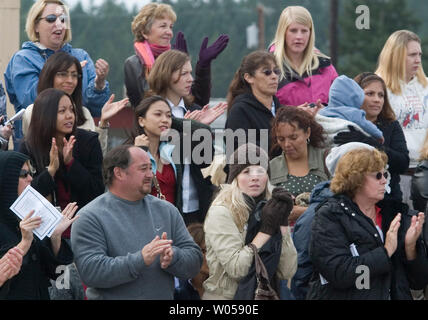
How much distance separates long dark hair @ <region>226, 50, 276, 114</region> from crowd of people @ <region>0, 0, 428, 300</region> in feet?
0.05

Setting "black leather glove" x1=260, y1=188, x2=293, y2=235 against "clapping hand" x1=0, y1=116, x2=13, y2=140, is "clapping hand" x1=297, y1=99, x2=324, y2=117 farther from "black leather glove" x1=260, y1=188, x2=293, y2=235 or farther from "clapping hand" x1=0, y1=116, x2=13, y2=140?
"clapping hand" x1=0, y1=116, x2=13, y2=140

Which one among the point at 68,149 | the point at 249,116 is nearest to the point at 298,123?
the point at 249,116

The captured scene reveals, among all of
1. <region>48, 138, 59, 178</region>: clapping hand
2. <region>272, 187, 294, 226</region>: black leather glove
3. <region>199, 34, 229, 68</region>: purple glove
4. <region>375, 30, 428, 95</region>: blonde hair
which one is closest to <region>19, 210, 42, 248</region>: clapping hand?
<region>48, 138, 59, 178</region>: clapping hand

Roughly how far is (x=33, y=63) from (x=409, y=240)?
3558 mm

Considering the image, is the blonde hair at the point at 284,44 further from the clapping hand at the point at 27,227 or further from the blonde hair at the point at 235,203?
the clapping hand at the point at 27,227

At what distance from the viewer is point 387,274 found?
743cm

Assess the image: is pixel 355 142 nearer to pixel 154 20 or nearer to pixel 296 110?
pixel 296 110

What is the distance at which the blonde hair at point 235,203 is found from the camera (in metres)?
7.63

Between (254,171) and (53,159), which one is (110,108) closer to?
(53,159)

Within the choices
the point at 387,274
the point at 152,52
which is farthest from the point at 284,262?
the point at 152,52

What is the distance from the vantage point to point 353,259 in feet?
24.0

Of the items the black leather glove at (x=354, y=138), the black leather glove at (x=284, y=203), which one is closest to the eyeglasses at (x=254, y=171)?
the black leather glove at (x=284, y=203)

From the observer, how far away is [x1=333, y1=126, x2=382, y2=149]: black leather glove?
8.62m

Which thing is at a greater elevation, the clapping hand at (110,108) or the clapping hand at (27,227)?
the clapping hand at (110,108)
